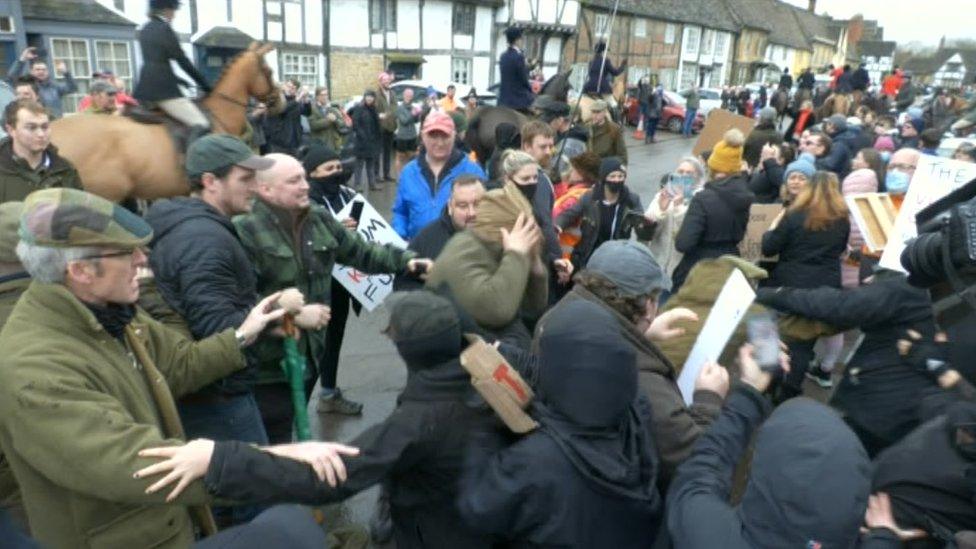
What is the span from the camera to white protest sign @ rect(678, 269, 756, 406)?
8.13 feet

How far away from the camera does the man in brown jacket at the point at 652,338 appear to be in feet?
7.06

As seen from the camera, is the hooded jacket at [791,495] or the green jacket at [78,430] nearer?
the hooded jacket at [791,495]

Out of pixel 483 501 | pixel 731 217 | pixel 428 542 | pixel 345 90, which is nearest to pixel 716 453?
pixel 483 501

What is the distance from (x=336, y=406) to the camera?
4836 millimetres

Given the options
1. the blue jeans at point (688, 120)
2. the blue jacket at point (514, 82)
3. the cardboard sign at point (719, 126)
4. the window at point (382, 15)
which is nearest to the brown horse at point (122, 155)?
the blue jacket at point (514, 82)

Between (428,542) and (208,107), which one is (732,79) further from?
(428,542)

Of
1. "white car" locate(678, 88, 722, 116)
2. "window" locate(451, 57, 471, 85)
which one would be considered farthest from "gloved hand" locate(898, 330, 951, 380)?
"window" locate(451, 57, 471, 85)

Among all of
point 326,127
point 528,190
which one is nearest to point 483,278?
point 528,190

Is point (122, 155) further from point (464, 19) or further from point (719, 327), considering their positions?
point (464, 19)

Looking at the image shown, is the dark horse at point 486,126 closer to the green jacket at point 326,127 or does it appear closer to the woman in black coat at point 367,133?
the woman in black coat at point 367,133

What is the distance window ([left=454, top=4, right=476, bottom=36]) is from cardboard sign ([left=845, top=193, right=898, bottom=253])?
82.3 feet

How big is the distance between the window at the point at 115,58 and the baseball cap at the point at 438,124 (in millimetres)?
16731

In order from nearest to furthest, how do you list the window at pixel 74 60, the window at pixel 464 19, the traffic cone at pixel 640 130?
the window at pixel 74 60
the traffic cone at pixel 640 130
the window at pixel 464 19

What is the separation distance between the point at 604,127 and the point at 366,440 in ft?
21.1
